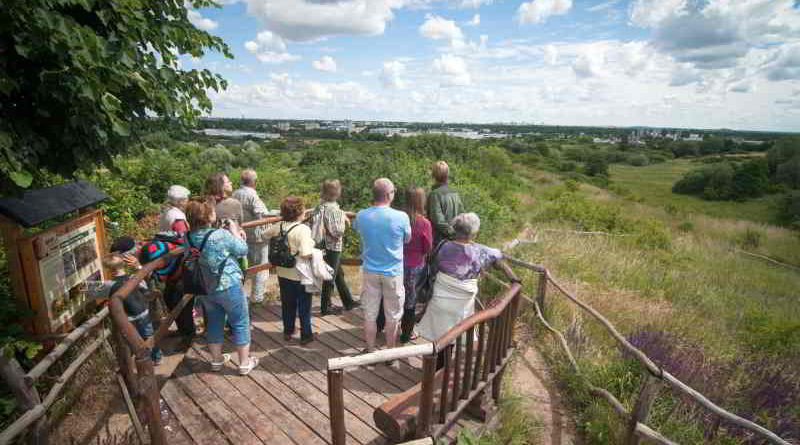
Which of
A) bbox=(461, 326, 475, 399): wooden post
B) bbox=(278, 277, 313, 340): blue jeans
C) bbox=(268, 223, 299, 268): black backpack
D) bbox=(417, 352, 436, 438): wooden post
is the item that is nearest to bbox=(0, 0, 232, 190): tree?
bbox=(268, 223, 299, 268): black backpack

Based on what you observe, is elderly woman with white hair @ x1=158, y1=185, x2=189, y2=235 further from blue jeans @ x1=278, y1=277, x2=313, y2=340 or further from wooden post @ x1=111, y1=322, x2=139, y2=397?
wooden post @ x1=111, y1=322, x2=139, y2=397

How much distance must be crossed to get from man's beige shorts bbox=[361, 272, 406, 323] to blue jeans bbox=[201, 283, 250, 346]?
1083 mm

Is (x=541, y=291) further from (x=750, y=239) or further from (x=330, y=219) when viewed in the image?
(x=750, y=239)

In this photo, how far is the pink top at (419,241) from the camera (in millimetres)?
3809

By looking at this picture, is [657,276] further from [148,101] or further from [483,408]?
[148,101]

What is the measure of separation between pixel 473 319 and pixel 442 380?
0.48m

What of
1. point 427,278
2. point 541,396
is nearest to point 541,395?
point 541,396

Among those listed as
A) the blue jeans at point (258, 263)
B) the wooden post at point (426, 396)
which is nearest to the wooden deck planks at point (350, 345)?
the blue jeans at point (258, 263)

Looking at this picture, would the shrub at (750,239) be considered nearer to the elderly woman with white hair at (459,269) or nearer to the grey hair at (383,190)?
the elderly woman with white hair at (459,269)

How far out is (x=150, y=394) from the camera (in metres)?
2.30

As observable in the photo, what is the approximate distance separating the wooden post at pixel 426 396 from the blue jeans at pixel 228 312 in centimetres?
181

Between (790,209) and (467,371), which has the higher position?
(467,371)

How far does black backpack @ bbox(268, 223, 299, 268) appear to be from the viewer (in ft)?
11.9

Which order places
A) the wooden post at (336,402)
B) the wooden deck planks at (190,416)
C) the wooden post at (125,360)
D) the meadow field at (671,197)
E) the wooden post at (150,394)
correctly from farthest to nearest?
the meadow field at (671,197)
the wooden deck planks at (190,416)
the wooden post at (125,360)
the wooden post at (150,394)
the wooden post at (336,402)
